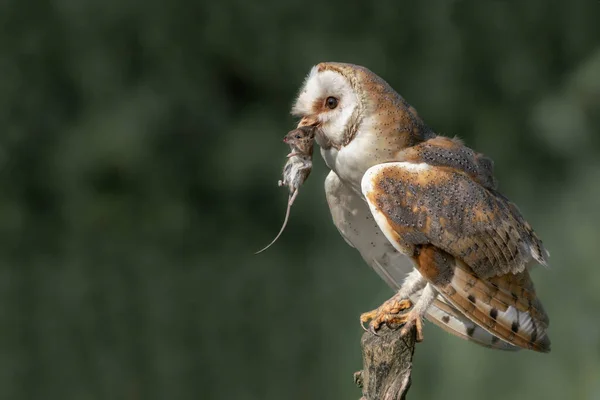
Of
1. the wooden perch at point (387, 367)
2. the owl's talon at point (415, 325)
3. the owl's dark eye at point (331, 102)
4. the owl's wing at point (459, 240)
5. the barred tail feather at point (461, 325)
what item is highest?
the owl's dark eye at point (331, 102)

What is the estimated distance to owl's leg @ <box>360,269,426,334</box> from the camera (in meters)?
2.36

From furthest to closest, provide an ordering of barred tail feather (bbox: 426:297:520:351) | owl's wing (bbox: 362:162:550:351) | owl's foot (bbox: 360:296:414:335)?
barred tail feather (bbox: 426:297:520:351) < owl's foot (bbox: 360:296:414:335) < owl's wing (bbox: 362:162:550:351)

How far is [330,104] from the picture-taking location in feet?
7.46

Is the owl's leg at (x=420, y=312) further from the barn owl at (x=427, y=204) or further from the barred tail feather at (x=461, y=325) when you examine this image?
the barred tail feather at (x=461, y=325)

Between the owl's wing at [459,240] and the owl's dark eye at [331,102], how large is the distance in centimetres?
18

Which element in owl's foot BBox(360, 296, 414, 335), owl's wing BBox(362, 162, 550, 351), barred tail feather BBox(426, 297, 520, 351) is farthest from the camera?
barred tail feather BBox(426, 297, 520, 351)

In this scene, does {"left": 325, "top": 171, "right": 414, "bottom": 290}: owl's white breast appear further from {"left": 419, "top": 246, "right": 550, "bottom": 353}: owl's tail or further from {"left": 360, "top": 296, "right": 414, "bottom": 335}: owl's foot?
{"left": 419, "top": 246, "right": 550, "bottom": 353}: owl's tail

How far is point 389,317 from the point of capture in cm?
237

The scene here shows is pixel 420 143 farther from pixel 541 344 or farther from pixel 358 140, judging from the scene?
pixel 541 344

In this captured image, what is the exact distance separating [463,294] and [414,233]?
0.63 ft

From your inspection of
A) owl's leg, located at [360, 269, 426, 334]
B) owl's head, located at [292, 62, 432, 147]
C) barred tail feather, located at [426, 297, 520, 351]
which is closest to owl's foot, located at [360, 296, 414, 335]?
owl's leg, located at [360, 269, 426, 334]

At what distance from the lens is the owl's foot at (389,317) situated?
234 centimetres

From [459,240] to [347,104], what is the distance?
1.43 feet

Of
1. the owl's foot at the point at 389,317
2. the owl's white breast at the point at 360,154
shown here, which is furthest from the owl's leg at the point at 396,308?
the owl's white breast at the point at 360,154
